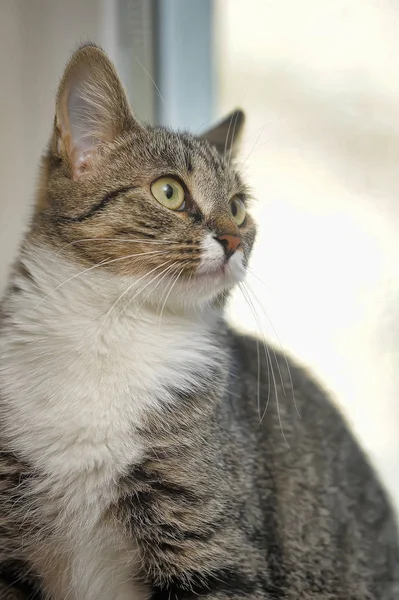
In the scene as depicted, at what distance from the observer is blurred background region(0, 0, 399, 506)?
134 centimetres

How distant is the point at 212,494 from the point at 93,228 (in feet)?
1.66

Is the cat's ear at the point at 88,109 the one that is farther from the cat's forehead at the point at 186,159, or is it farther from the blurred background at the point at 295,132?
the blurred background at the point at 295,132

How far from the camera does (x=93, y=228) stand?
1061 millimetres

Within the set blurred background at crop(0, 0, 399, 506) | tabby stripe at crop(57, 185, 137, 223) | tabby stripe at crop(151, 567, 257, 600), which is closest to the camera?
tabby stripe at crop(151, 567, 257, 600)

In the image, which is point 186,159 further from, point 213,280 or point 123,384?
point 123,384

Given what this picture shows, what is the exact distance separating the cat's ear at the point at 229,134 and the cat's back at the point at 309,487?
44cm

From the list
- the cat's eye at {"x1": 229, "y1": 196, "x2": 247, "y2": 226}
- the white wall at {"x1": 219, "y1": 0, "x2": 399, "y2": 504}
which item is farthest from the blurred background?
the cat's eye at {"x1": 229, "y1": 196, "x2": 247, "y2": 226}

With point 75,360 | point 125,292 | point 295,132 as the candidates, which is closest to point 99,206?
point 125,292

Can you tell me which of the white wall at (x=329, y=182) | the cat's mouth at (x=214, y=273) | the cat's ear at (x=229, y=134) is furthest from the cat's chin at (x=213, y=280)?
the cat's ear at (x=229, y=134)

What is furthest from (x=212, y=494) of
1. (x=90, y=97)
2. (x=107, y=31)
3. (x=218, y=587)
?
(x=107, y=31)

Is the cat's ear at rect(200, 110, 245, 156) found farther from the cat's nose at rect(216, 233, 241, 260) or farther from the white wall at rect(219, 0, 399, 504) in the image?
the cat's nose at rect(216, 233, 241, 260)

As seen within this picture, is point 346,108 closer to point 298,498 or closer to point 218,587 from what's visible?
point 298,498

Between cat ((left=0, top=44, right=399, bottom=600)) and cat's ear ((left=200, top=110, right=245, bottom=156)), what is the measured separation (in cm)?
17

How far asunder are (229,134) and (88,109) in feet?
1.27
